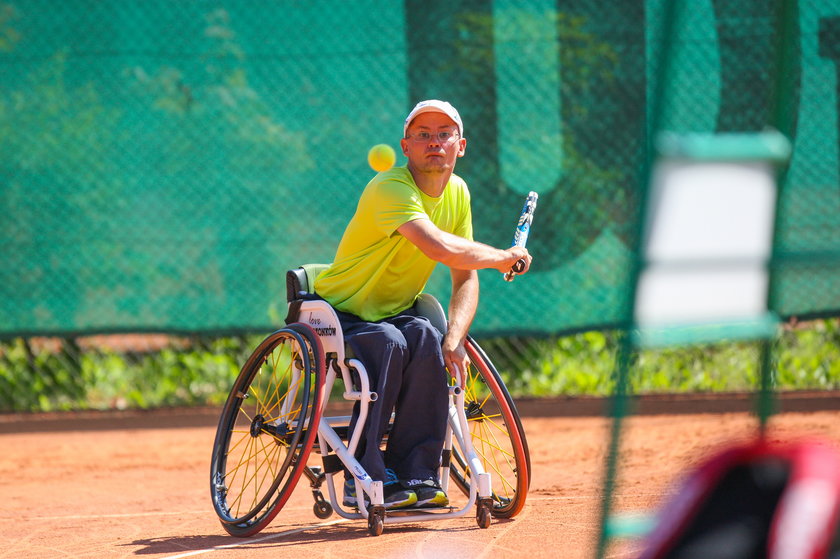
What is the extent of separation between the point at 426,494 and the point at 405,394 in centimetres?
30

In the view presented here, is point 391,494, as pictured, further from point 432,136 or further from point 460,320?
point 432,136

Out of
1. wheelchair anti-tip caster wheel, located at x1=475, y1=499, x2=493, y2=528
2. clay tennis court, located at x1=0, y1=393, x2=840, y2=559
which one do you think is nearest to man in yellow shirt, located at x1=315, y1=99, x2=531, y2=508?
wheelchair anti-tip caster wheel, located at x1=475, y1=499, x2=493, y2=528

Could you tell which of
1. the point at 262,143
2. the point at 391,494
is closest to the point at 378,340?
the point at 391,494

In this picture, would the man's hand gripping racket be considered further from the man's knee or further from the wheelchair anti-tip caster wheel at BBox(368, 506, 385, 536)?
the wheelchair anti-tip caster wheel at BBox(368, 506, 385, 536)

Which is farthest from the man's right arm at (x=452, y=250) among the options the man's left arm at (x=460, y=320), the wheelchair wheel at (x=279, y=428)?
the wheelchair wheel at (x=279, y=428)

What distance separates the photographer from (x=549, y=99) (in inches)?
230

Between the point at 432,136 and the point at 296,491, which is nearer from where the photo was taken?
the point at 432,136

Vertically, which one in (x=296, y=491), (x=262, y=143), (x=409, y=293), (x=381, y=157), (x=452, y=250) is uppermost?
(x=262, y=143)

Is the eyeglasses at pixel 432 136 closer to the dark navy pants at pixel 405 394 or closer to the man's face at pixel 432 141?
the man's face at pixel 432 141

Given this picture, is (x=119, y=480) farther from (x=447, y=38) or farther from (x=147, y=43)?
(x=447, y=38)

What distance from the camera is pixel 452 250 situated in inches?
131

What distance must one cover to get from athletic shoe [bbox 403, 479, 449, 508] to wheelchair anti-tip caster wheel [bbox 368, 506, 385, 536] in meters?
0.11

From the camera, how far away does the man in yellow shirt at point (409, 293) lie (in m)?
3.35

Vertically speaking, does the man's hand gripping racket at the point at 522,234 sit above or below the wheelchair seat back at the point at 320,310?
above
